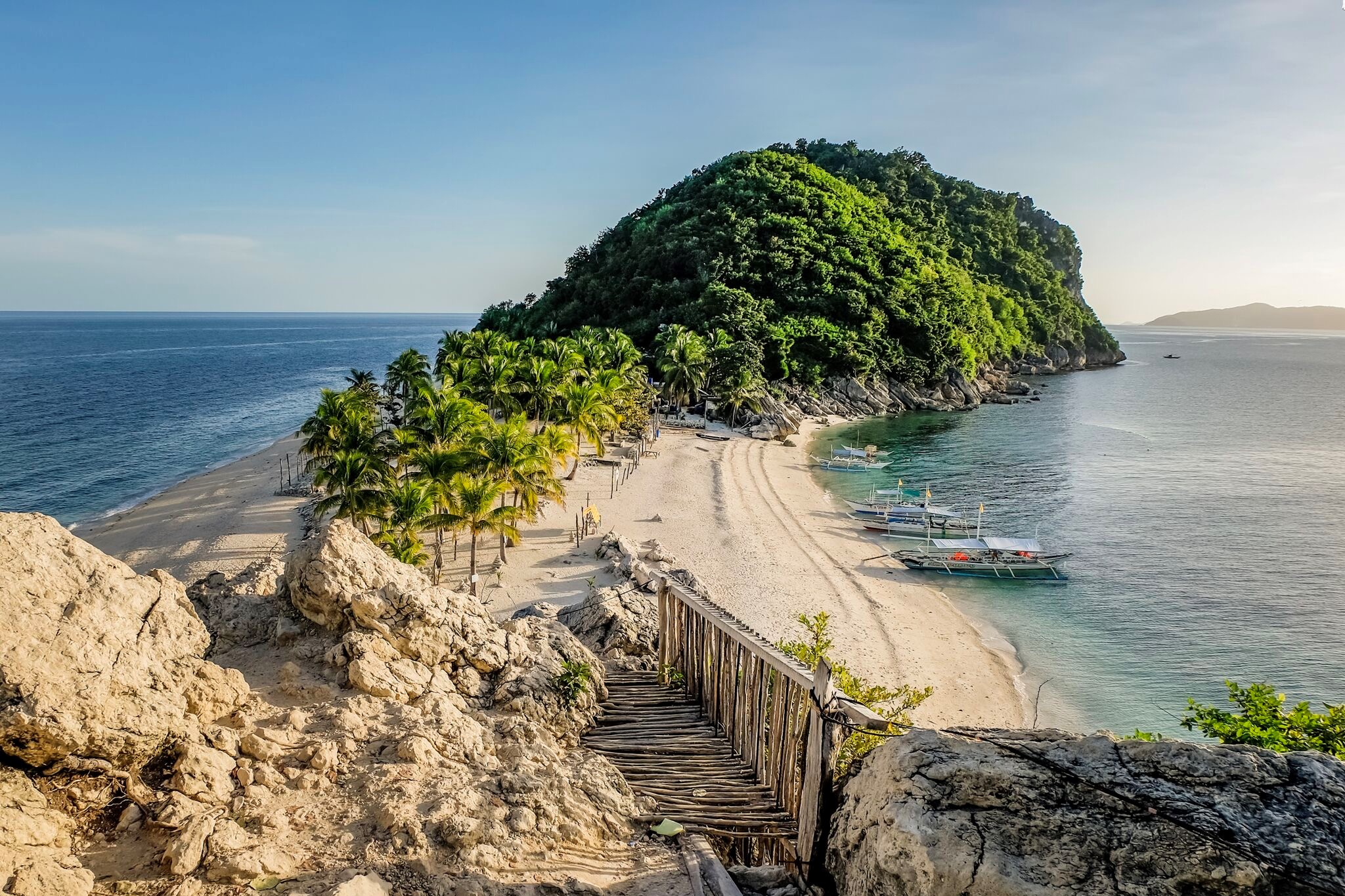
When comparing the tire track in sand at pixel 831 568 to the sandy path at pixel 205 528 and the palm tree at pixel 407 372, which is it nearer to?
the palm tree at pixel 407 372

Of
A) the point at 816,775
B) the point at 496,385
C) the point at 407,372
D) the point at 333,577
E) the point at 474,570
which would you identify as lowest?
the point at 474,570

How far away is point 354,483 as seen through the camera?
76.8 feet

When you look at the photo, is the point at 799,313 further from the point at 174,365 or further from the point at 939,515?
the point at 174,365

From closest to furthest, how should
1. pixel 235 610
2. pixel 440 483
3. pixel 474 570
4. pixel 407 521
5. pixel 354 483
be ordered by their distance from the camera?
1. pixel 235 610
2. pixel 407 521
3. pixel 440 483
4. pixel 354 483
5. pixel 474 570

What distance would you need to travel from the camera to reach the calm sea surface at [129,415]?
143 feet

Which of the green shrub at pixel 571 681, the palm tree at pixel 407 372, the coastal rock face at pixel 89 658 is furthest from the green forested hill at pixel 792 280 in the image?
the coastal rock face at pixel 89 658

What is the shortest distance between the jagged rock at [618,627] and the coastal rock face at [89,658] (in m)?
6.06

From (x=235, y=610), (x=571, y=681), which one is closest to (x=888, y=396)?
(x=571, y=681)

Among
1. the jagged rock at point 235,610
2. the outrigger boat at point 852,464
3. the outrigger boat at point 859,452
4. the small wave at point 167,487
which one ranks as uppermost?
the jagged rock at point 235,610

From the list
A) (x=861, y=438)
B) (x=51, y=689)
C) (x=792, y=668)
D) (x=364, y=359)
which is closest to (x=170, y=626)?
(x=51, y=689)

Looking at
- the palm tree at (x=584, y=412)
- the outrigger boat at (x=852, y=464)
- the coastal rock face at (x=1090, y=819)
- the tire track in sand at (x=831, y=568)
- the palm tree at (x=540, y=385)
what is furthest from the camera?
the outrigger boat at (x=852, y=464)

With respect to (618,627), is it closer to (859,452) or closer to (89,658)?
(89,658)

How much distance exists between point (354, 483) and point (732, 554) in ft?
45.4

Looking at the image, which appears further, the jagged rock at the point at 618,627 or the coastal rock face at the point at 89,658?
the jagged rock at the point at 618,627
